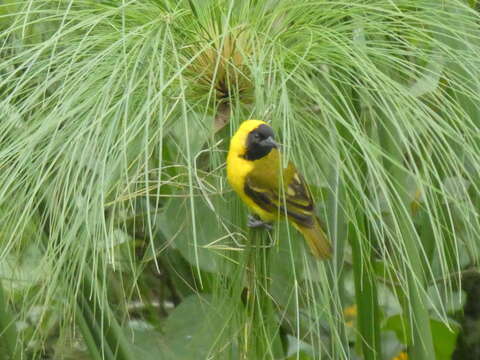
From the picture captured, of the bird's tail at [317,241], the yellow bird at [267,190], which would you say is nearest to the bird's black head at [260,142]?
the yellow bird at [267,190]

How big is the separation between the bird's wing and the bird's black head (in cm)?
3

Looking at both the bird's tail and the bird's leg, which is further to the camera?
the bird's tail

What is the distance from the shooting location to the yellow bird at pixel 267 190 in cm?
119

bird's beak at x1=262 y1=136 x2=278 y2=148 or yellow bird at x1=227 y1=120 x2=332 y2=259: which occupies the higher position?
bird's beak at x1=262 y1=136 x2=278 y2=148

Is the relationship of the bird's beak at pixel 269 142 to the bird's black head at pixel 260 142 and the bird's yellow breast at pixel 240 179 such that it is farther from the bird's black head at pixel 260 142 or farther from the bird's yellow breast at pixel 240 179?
the bird's yellow breast at pixel 240 179

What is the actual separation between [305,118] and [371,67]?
0.13 meters

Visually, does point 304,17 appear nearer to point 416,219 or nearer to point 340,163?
point 340,163

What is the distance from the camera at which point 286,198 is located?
1.24 metres

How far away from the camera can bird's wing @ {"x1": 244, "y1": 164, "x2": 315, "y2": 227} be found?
1.23 metres

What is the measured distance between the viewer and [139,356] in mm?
1499

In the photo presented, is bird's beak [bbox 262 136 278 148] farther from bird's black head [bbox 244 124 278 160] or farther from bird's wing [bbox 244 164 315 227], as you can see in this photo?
bird's wing [bbox 244 164 315 227]

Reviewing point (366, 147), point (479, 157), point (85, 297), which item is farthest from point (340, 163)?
point (85, 297)

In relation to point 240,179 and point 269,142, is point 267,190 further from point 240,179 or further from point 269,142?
point 269,142

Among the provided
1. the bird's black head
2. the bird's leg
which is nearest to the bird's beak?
the bird's black head
